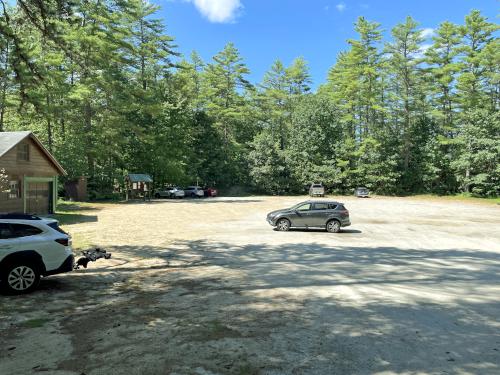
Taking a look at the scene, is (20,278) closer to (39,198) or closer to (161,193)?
(39,198)

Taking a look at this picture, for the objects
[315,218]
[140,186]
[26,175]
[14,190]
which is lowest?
[315,218]

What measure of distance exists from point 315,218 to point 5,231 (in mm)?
14038

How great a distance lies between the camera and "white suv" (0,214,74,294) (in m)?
8.24

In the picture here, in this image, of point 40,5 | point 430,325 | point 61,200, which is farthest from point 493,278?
point 61,200

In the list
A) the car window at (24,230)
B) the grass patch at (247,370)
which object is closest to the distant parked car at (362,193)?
the car window at (24,230)

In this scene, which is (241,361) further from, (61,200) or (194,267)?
(61,200)

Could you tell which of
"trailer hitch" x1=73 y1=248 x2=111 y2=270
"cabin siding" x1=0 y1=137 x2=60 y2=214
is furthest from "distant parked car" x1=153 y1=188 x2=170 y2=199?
"trailer hitch" x1=73 y1=248 x2=111 y2=270

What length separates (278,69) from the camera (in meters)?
74.9

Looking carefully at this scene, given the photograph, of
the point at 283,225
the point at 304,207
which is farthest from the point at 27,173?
the point at 304,207

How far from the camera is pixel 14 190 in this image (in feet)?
85.3

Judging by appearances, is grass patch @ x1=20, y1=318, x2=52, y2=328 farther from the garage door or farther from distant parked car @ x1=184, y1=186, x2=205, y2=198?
distant parked car @ x1=184, y1=186, x2=205, y2=198

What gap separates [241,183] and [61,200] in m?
31.9

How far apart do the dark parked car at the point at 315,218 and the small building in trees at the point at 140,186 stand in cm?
2790

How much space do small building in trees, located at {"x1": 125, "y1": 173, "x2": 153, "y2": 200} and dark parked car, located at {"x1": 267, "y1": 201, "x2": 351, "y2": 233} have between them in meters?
27.9
